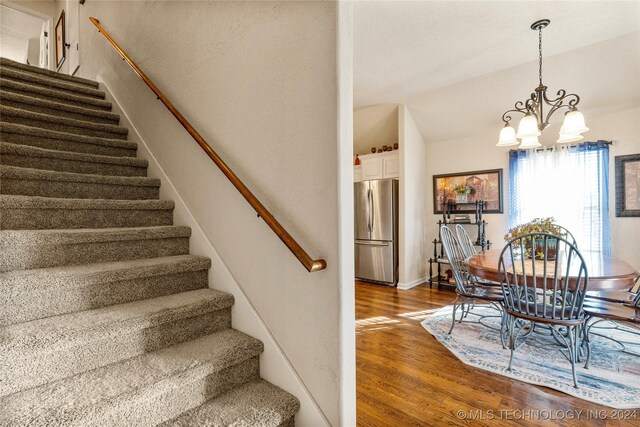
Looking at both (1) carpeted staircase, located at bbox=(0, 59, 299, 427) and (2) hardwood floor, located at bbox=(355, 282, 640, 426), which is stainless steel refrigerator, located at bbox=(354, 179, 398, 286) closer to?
(2) hardwood floor, located at bbox=(355, 282, 640, 426)

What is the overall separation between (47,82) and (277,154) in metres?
2.79

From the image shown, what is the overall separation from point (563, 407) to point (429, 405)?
80cm

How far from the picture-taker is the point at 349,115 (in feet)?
4.33

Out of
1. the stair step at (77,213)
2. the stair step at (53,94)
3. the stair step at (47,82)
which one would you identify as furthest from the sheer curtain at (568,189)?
the stair step at (47,82)

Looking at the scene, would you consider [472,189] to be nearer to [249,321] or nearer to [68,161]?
[249,321]

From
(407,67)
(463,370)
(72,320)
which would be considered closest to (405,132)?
(407,67)

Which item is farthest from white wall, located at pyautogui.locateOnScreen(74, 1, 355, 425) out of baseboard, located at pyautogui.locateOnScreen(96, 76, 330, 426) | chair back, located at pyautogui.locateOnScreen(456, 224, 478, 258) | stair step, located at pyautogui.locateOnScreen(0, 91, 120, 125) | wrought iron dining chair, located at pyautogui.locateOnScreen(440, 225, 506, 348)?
chair back, located at pyautogui.locateOnScreen(456, 224, 478, 258)

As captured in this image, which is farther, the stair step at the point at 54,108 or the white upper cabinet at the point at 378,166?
the white upper cabinet at the point at 378,166

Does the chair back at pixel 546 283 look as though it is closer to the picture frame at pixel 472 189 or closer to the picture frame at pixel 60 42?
the picture frame at pixel 472 189

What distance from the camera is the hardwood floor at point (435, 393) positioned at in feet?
5.90

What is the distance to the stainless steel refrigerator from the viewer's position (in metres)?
5.11

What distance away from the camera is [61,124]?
250 cm

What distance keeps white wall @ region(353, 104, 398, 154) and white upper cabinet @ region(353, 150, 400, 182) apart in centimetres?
34

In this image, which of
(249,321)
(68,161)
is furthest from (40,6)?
(249,321)
